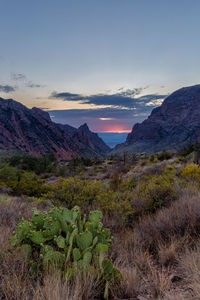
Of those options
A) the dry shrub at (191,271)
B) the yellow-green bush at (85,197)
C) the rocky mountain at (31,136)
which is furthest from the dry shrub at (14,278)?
the rocky mountain at (31,136)

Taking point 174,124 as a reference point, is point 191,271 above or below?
below

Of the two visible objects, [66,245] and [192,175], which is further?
[192,175]

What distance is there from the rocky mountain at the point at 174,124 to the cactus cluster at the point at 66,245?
446 feet

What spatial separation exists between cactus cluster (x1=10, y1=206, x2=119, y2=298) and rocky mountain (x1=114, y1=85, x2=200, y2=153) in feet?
446

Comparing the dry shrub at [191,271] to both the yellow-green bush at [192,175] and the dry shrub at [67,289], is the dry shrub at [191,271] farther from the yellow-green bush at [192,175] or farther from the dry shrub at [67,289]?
the yellow-green bush at [192,175]

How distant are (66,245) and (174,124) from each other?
176m

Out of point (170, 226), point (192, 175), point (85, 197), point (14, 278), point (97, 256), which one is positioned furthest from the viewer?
point (192, 175)

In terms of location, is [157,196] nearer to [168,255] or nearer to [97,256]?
[168,255]

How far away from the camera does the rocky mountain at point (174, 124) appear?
141 meters

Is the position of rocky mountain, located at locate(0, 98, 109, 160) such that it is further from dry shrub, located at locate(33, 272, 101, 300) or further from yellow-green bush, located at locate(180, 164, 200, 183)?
dry shrub, located at locate(33, 272, 101, 300)

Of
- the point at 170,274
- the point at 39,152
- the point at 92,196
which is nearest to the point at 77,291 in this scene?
the point at 170,274

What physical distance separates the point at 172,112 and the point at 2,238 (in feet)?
646

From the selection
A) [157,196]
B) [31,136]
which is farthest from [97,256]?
[31,136]

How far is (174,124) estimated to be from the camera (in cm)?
16662
